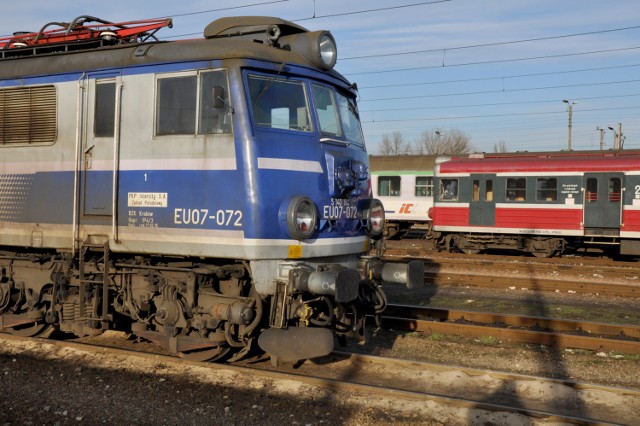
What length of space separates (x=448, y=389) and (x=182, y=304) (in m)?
3.23

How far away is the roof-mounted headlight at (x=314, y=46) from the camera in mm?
7770

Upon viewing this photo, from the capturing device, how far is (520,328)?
10469 millimetres

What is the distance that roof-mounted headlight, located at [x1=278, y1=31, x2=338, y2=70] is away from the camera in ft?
25.5

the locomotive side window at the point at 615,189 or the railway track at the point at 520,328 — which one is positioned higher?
the locomotive side window at the point at 615,189

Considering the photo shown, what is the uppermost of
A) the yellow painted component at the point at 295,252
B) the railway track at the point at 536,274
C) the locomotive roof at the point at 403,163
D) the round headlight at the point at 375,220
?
the locomotive roof at the point at 403,163

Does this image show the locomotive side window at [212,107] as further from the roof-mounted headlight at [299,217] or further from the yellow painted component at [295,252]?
the yellow painted component at [295,252]

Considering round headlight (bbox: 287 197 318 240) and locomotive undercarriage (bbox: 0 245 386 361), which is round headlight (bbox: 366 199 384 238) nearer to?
locomotive undercarriage (bbox: 0 245 386 361)

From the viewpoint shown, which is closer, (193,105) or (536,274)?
(193,105)

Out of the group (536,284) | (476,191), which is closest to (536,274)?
(536,284)

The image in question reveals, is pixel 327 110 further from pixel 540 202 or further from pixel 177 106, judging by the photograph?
pixel 540 202

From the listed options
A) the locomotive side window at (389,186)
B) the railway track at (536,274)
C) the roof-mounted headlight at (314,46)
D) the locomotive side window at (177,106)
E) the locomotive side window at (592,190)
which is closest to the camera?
the locomotive side window at (177,106)

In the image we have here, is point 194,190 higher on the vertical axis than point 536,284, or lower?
higher

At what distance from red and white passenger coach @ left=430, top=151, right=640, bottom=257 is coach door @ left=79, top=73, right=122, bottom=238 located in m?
17.1

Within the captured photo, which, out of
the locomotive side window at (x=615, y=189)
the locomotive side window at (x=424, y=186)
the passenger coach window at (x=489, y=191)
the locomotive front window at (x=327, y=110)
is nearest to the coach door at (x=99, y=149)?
the locomotive front window at (x=327, y=110)
